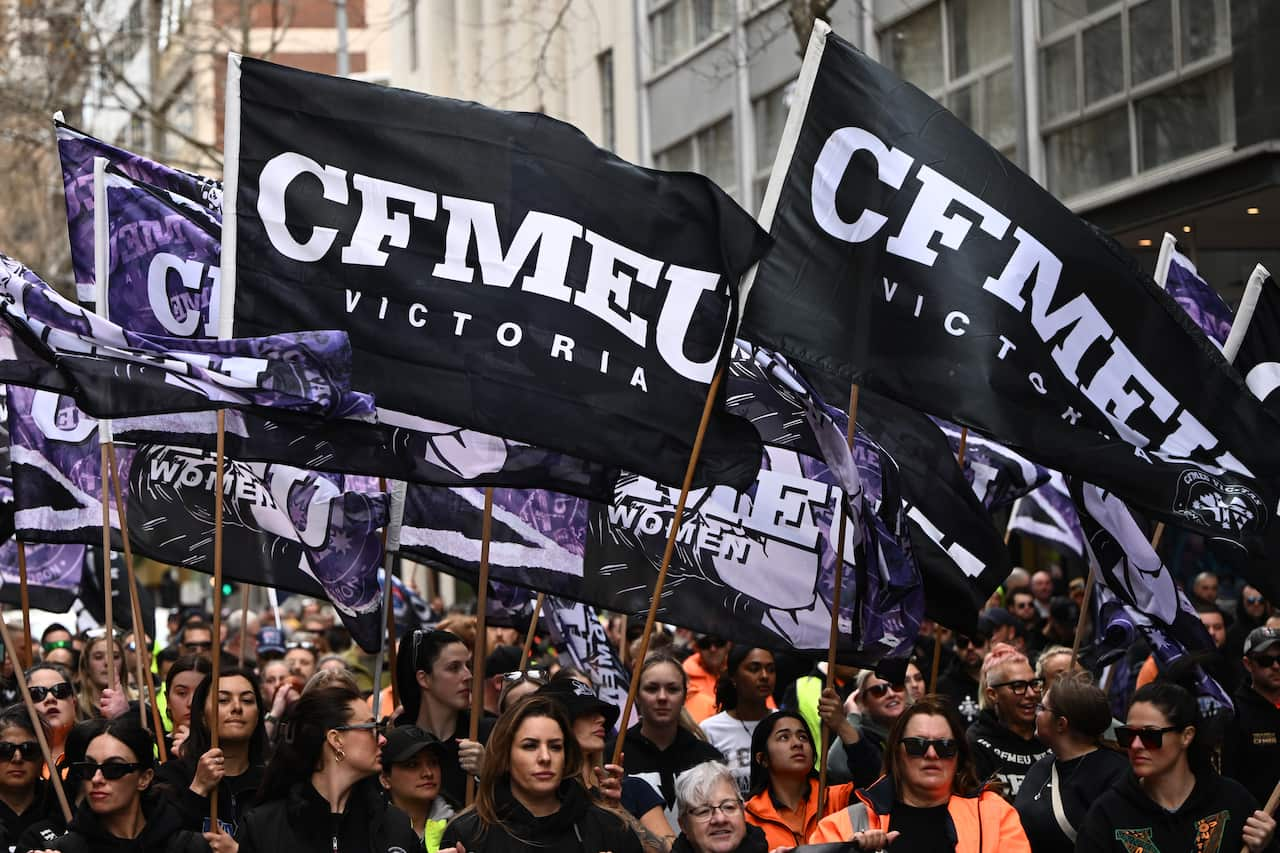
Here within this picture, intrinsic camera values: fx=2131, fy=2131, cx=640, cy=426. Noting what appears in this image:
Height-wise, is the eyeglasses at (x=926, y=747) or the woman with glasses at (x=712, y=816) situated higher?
the eyeglasses at (x=926, y=747)

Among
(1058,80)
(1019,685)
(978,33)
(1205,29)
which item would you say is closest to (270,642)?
(1019,685)

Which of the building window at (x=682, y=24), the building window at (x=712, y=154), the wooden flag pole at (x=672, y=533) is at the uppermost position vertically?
the building window at (x=682, y=24)

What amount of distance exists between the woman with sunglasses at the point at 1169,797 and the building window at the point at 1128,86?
11.1 meters

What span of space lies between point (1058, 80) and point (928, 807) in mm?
14485

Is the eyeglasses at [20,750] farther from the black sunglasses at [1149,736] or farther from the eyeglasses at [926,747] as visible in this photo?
the black sunglasses at [1149,736]

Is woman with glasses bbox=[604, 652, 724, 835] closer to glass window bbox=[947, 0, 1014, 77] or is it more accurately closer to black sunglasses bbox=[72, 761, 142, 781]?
black sunglasses bbox=[72, 761, 142, 781]

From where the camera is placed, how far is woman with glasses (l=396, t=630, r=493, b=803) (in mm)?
8578

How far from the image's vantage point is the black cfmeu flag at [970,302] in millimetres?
7758

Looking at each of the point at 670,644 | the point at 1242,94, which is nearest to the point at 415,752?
the point at 670,644

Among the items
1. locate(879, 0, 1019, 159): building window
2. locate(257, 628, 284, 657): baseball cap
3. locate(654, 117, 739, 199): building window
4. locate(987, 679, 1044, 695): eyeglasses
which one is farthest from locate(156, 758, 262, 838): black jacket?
locate(654, 117, 739, 199): building window

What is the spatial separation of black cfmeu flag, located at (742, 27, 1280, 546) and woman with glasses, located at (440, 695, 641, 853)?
179 centimetres

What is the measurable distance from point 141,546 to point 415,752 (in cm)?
307

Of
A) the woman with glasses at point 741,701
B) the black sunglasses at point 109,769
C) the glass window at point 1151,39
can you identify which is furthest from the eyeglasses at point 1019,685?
the glass window at point 1151,39

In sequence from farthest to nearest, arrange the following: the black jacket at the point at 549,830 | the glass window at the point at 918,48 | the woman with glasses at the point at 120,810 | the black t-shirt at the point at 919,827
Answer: the glass window at the point at 918,48 → the woman with glasses at the point at 120,810 → the black t-shirt at the point at 919,827 → the black jacket at the point at 549,830
